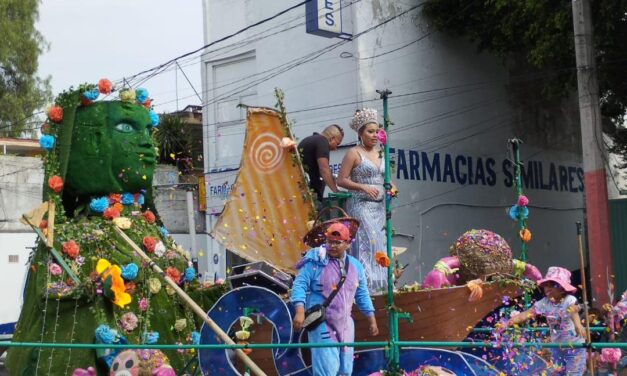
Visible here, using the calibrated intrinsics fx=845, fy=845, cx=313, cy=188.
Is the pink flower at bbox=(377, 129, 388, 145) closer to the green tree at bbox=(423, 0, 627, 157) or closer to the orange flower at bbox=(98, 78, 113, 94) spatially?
the orange flower at bbox=(98, 78, 113, 94)

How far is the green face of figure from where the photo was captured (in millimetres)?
7648

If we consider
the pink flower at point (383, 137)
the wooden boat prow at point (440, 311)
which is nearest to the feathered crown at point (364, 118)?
the pink flower at point (383, 137)

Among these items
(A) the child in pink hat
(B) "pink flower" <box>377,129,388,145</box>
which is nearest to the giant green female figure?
(B) "pink flower" <box>377,129,388,145</box>

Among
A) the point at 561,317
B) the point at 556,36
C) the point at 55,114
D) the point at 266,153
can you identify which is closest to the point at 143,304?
the point at 266,153

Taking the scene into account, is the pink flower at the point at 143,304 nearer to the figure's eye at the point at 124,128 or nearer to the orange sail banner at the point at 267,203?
the orange sail banner at the point at 267,203

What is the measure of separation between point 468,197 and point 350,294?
1326cm

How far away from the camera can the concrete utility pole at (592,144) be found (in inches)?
508

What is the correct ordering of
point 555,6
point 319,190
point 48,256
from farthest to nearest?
point 555,6
point 319,190
point 48,256

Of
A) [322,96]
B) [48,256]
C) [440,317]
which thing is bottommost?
[440,317]

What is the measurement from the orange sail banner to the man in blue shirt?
124 centimetres

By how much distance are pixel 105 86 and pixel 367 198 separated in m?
2.76

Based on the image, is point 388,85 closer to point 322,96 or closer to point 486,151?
point 322,96

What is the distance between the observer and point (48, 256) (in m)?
7.20

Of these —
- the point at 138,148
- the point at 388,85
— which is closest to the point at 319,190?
the point at 138,148
